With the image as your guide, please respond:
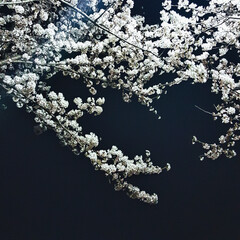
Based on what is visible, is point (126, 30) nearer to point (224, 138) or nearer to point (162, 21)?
point (162, 21)

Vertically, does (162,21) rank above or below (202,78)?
above

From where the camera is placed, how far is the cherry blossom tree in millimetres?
3787

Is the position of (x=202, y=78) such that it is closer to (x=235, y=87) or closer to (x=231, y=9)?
(x=235, y=87)

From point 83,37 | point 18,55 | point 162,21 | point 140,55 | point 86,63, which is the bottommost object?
point 18,55

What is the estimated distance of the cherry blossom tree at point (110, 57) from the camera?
379cm

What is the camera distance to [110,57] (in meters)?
4.72

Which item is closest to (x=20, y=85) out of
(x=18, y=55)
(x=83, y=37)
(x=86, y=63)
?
(x=18, y=55)

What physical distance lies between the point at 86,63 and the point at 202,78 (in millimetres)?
1601

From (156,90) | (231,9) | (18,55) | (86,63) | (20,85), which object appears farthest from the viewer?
(156,90)

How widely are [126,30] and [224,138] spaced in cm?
242

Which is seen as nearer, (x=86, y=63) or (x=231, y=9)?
(x=86, y=63)

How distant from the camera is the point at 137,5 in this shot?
5.39 metres

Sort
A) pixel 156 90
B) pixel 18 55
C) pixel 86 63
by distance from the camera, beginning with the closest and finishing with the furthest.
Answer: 1. pixel 18 55
2. pixel 86 63
3. pixel 156 90

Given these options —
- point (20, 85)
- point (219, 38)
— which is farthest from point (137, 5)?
point (20, 85)
